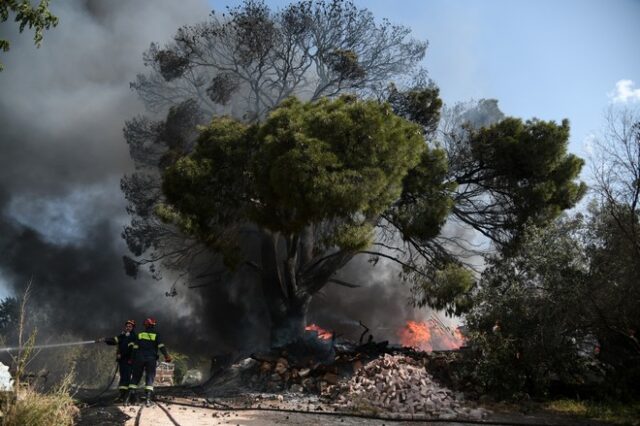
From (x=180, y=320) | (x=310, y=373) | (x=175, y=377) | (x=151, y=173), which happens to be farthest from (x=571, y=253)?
(x=175, y=377)

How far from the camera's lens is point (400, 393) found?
495 inches

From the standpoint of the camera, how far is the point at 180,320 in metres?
29.7

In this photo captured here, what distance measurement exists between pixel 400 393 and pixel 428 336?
16.2m

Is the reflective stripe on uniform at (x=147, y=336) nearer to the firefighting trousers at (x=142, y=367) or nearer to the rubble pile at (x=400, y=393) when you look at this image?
the firefighting trousers at (x=142, y=367)

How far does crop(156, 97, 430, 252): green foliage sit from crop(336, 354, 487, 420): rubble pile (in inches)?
149

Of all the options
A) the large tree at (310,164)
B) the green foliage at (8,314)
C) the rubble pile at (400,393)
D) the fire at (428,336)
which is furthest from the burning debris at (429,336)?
the green foliage at (8,314)

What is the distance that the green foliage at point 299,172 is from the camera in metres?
14.9

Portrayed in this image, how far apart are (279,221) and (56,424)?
442 inches

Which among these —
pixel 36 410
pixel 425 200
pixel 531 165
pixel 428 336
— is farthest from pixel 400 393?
pixel 428 336

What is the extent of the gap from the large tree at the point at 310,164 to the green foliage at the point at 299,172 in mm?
43

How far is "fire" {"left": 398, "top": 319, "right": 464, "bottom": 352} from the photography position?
2752 centimetres

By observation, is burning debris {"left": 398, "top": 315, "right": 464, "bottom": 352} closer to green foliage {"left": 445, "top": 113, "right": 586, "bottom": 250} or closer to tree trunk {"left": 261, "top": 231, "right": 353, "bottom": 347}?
green foliage {"left": 445, "top": 113, "right": 586, "bottom": 250}

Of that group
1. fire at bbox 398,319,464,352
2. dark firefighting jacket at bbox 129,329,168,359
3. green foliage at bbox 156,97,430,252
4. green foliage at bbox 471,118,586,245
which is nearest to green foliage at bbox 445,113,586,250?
green foliage at bbox 471,118,586,245

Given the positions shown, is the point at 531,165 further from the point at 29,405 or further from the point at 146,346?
the point at 29,405
